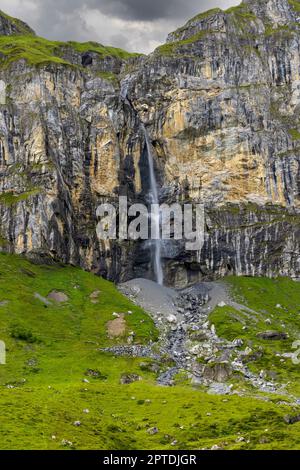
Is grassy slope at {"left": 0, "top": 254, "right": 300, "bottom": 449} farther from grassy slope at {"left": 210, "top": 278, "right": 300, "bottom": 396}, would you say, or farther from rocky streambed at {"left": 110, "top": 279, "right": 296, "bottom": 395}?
grassy slope at {"left": 210, "top": 278, "right": 300, "bottom": 396}

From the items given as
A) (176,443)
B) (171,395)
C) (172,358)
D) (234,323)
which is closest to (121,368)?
(172,358)

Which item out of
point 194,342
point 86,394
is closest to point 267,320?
point 194,342

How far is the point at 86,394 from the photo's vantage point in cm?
9031

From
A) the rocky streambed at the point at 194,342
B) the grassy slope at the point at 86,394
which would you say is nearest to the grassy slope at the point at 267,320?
the rocky streambed at the point at 194,342

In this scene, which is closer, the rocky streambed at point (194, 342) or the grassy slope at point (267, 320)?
the rocky streambed at point (194, 342)

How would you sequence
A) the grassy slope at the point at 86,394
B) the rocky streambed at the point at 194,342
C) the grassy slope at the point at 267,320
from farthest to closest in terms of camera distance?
the grassy slope at the point at 267,320, the rocky streambed at the point at 194,342, the grassy slope at the point at 86,394

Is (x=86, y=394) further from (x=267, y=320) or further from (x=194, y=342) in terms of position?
(x=267, y=320)

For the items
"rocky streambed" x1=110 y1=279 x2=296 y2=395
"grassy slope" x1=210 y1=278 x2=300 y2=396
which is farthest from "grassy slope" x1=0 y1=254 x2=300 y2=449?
"grassy slope" x1=210 y1=278 x2=300 y2=396

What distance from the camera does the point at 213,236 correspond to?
199 metres

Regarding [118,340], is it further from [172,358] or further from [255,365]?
[255,365]

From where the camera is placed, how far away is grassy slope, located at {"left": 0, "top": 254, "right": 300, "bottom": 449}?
5875cm

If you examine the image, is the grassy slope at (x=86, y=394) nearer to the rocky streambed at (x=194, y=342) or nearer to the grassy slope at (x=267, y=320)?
the rocky streambed at (x=194, y=342)

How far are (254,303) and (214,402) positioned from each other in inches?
3576

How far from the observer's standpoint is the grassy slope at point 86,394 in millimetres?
58750
